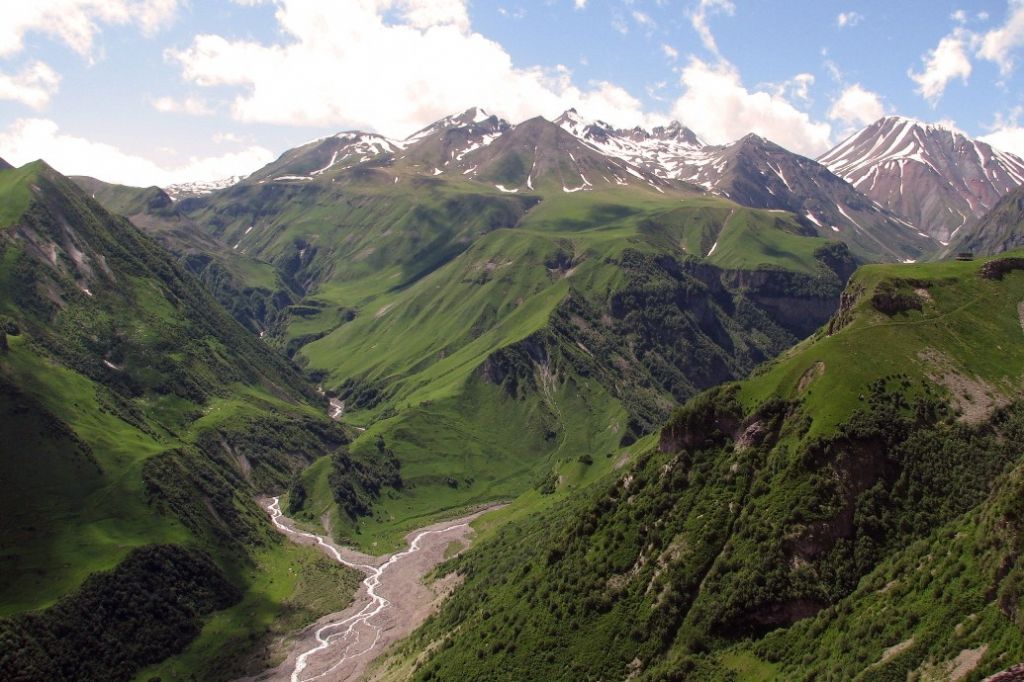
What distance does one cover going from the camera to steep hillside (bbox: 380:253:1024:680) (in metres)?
96.7

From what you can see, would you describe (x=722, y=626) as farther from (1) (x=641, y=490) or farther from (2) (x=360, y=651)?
(2) (x=360, y=651)

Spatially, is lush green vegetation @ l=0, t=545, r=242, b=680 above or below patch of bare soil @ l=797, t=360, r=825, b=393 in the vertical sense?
below

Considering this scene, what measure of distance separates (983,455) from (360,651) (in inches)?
5029

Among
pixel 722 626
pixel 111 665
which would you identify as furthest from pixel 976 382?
pixel 111 665

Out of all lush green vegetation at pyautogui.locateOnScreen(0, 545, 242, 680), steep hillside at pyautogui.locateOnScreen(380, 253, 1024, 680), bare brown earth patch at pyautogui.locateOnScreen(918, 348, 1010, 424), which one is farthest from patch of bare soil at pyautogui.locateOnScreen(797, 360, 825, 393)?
lush green vegetation at pyautogui.locateOnScreen(0, 545, 242, 680)

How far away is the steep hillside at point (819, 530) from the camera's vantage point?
317 ft

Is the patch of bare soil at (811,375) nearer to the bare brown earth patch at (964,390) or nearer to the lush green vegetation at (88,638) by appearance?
the bare brown earth patch at (964,390)

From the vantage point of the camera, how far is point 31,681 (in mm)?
167375

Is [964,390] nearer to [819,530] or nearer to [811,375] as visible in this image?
[811,375]

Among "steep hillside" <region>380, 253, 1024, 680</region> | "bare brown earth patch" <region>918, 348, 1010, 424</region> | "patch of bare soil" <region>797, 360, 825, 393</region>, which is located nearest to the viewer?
"steep hillside" <region>380, 253, 1024, 680</region>

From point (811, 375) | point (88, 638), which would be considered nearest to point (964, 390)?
point (811, 375)

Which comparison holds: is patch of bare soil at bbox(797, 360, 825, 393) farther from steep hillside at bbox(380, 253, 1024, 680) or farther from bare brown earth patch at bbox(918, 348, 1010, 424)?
bare brown earth patch at bbox(918, 348, 1010, 424)

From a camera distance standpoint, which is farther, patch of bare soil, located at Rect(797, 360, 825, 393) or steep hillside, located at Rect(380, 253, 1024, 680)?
patch of bare soil, located at Rect(797, 360, 825, 393)

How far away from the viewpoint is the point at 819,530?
121188 millimetres
